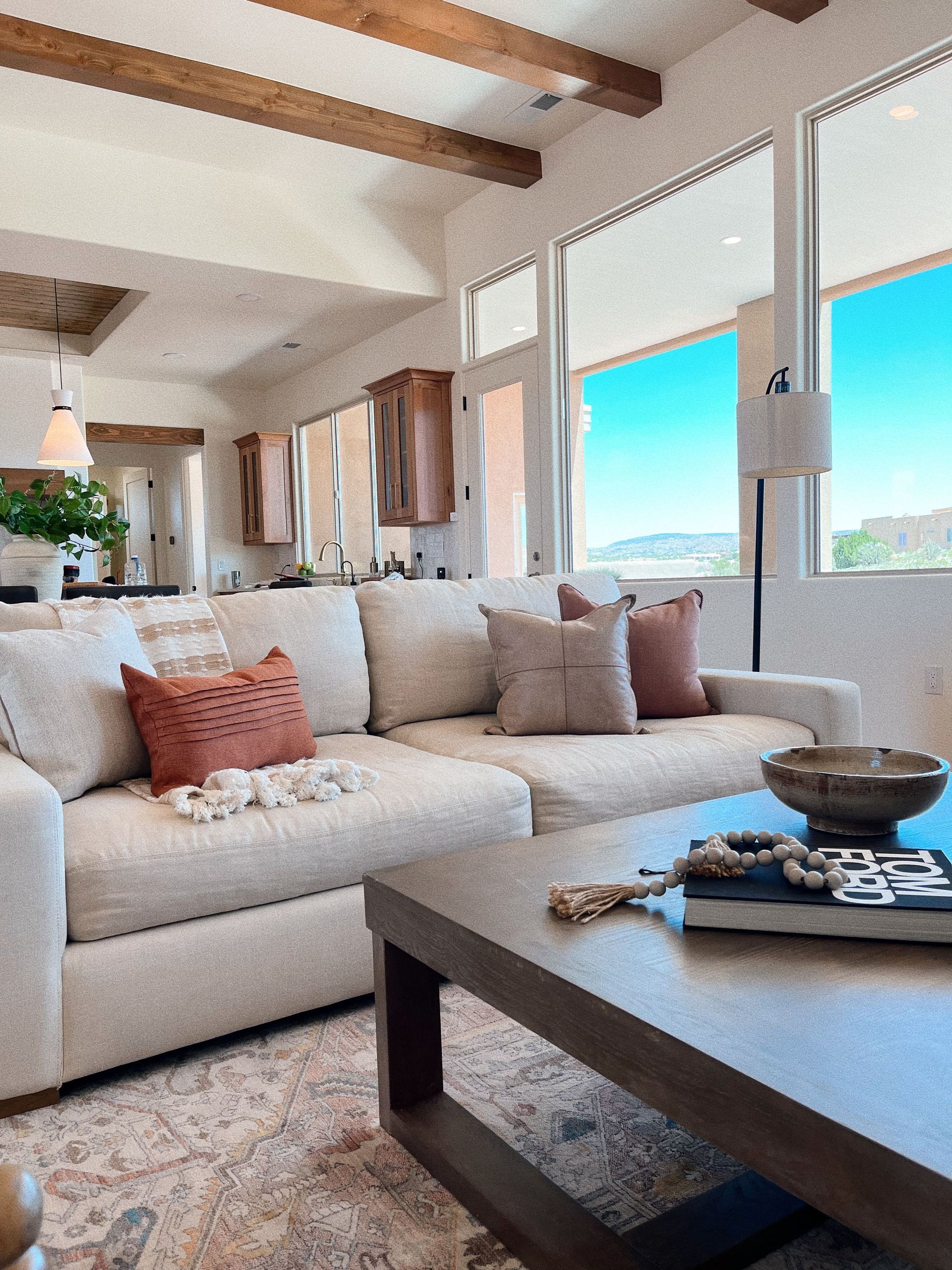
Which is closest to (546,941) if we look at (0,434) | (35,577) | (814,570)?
(35,577)

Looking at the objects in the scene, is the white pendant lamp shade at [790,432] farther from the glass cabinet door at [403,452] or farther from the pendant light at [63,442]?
the pendant light at [63,442]

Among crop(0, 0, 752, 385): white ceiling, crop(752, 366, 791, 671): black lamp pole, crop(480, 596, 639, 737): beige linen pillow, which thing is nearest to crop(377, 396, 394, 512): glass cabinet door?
crop(0, 0, 752, 385): white ceiling

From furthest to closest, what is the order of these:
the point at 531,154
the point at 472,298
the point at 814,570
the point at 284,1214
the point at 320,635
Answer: the point at 472,298 → the point at 531,154 → the point at 814,570 → the point at 320,635 → the point at 284,1214

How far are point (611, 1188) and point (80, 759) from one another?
4.34 ft

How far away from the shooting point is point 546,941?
109 cm

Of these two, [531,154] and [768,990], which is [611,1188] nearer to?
[768,990]

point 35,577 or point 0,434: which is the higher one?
point 0,434

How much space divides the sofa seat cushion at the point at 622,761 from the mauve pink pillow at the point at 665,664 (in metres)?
0.10

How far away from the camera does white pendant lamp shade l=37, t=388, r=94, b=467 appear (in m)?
5.65

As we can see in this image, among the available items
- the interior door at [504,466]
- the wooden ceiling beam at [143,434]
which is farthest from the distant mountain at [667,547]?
the wooden ceiling beam at [143,434]

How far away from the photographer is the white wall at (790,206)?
3529 millimetres

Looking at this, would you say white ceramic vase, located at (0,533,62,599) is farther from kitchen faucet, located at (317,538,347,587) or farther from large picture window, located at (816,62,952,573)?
kitchen faucet, located at (317,538,347,587)

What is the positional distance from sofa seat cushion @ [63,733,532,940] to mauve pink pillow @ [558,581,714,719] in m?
0.77

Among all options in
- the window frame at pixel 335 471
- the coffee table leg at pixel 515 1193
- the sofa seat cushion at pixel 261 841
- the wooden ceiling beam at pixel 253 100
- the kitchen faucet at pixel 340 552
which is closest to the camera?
the coffee table leg at pixel 515 1193
